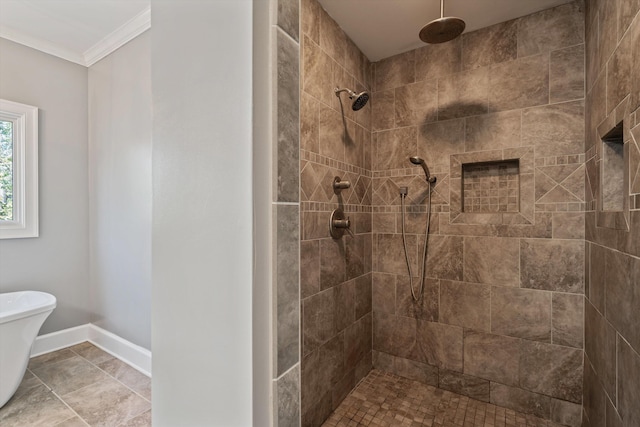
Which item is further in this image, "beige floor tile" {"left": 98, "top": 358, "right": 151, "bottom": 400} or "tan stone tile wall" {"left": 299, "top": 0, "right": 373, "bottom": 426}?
"beige floor tile" {"left": 98, "top": 358, "right": 151, "bottom": 400}

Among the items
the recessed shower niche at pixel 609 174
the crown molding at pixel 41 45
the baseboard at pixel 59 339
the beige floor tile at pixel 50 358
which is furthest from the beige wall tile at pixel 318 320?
the crown molding at pixel 41 45

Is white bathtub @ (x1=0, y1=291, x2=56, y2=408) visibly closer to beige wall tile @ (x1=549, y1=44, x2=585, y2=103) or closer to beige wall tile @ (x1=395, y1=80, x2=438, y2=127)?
beige wall tile @ (x1=395, y1=80, x2=438, y2=127)

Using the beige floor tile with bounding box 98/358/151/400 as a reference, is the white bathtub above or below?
above

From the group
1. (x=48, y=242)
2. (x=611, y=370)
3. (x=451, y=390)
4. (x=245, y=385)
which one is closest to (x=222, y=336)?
(x=245, y=385)

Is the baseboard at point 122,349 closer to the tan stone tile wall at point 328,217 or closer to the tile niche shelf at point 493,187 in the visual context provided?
the tan stone tile wall at point 328,217

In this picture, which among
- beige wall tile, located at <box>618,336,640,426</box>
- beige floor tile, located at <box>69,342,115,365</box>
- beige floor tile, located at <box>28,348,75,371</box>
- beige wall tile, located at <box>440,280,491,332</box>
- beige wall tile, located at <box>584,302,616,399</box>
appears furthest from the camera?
beige floor tile, located at <box>69,342,115,365</box>

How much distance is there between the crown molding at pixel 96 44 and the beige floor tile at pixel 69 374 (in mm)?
2625

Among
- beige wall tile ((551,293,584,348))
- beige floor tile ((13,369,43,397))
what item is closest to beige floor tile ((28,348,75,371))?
beige floor tile ((13,369,43,397))

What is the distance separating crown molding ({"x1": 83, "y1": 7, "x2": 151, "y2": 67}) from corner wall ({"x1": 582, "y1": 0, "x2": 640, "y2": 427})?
2839 millimetres

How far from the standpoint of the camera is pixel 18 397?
194 centimetres

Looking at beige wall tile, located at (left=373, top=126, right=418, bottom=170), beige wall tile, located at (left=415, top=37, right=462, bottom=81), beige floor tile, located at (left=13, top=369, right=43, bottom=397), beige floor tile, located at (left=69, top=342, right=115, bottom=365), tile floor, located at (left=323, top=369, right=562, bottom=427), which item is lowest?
tile floor, located at (left=323, top=369, right=562, bottom=427)

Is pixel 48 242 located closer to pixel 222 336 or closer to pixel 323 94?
pixel 323 94

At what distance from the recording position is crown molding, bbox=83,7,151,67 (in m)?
2.26

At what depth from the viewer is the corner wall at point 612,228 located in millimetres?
1045
